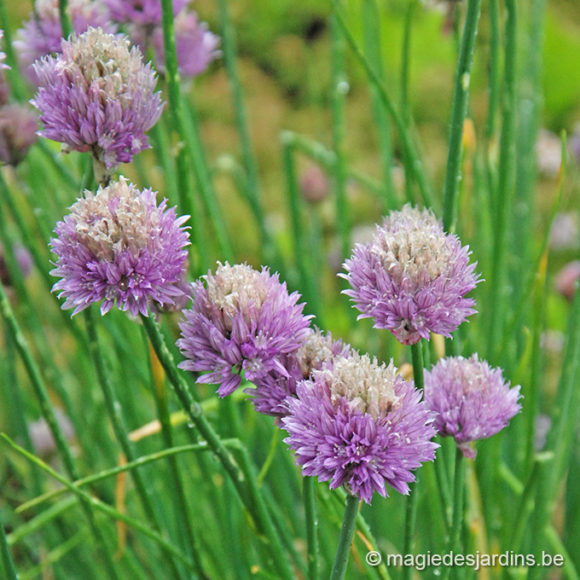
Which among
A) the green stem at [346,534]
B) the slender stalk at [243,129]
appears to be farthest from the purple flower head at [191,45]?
the green stem at [346,534]

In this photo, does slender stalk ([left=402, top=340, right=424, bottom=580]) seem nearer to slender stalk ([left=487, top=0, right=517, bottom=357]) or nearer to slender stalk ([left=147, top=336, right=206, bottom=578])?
slender stalk ([left=147, top=336, right=206, bottom=578])

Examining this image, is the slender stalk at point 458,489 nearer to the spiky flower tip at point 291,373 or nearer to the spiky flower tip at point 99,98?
the spiky flower tip at point 291,373

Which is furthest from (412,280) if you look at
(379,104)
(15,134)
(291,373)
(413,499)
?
(379,104)

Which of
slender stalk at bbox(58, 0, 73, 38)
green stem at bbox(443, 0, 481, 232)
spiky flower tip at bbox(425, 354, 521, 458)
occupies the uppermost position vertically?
slender stalk at bbox(58, 0, 73, 38)

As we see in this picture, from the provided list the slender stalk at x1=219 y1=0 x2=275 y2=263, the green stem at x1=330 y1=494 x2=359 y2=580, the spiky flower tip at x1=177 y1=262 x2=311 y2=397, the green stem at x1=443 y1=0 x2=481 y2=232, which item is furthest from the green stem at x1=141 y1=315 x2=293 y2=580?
the slender stalk at x1=219 y1=0 x2=275 y2=263

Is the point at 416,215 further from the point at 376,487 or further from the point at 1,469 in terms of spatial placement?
the point at 1,469

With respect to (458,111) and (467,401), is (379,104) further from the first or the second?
(467,401)

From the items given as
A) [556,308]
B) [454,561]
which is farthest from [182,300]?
[556,308]
